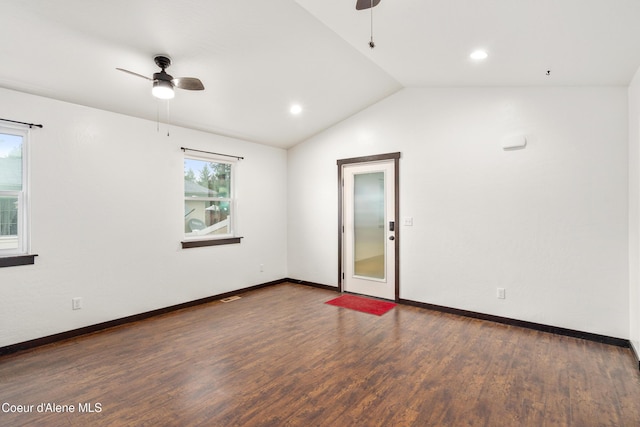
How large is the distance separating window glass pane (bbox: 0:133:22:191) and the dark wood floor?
5.48 feet

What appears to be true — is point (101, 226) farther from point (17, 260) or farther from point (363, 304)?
point (363, 304)

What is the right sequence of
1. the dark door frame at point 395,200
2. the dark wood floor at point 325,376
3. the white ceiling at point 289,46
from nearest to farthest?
the dark wood floor at point 325,376 → the white ceiling at point 289,46 → the dark door frame at point 395,200

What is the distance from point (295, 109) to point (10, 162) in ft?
10.6

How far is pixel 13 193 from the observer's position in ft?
10.2

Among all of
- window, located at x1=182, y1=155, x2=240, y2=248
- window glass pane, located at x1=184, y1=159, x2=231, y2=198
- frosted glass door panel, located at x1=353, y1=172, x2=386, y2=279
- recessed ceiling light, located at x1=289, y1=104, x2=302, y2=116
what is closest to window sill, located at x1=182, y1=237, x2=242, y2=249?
window, located at x1=182, y1=155, x2=240, y2=248

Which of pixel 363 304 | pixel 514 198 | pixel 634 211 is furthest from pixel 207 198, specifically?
pixel 634 211

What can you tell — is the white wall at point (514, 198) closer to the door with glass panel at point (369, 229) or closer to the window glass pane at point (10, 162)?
the door with glass panel at point (369, 229)

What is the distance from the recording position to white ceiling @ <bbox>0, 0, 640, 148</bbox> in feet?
7.47

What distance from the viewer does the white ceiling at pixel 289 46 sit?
2.28 meters

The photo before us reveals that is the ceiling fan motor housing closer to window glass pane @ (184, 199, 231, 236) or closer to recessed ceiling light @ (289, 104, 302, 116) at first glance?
recessed ceiling light @ (289, 104, 302, 116)

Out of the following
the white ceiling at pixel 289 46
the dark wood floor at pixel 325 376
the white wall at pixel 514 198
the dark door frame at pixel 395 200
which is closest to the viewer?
the dark wood floor at pixel 325 376

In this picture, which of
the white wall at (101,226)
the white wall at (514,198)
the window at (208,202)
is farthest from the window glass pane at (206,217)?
the white wall at (514,198)

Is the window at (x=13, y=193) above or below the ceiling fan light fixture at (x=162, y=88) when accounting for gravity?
below

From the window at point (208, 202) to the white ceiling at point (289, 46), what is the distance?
3.10 ft
